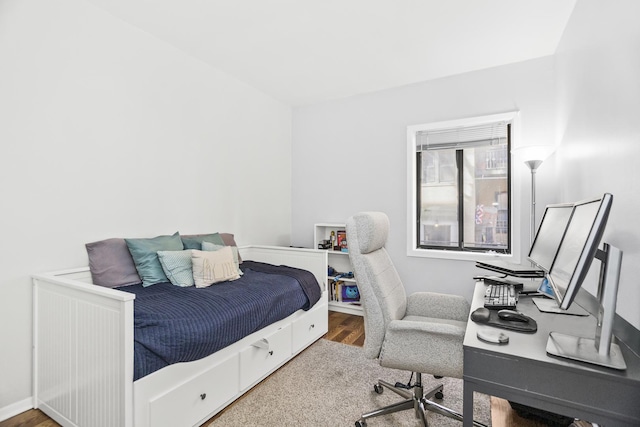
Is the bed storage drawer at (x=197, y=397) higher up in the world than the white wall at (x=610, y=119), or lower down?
lower down

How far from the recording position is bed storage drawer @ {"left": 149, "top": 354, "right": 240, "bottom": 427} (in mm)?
1588

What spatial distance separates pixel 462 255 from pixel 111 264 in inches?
119

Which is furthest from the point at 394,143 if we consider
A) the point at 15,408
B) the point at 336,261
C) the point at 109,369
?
the point at 15,408

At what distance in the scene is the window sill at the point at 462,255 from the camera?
307 centimetres

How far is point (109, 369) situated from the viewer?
1476mm

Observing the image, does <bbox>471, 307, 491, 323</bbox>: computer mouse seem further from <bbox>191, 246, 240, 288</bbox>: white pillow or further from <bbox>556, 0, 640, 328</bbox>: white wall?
<bbox>191, 246, 240, 288</bbox>: white pillow

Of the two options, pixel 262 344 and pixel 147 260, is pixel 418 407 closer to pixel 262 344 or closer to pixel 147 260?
pixel 262 344

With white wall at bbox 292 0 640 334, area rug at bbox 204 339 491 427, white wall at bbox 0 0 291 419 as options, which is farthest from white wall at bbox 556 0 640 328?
white wall at bbox 0 0 291 419

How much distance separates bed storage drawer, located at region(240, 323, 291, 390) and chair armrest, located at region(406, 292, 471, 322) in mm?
968

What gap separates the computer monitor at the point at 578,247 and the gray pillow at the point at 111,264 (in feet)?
8.02

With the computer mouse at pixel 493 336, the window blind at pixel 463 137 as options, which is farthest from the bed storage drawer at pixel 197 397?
the window blind at pixel 463 137

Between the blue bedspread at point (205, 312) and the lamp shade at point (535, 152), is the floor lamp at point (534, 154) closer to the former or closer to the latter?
the lamp shade at point (535, 152)

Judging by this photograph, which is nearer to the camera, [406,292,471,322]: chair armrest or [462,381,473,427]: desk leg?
[462,381,473,427]: desk leg

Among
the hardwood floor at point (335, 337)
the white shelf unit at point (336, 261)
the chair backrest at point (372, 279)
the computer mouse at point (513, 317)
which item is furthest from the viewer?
the white shelf unit at point (336, 261)
